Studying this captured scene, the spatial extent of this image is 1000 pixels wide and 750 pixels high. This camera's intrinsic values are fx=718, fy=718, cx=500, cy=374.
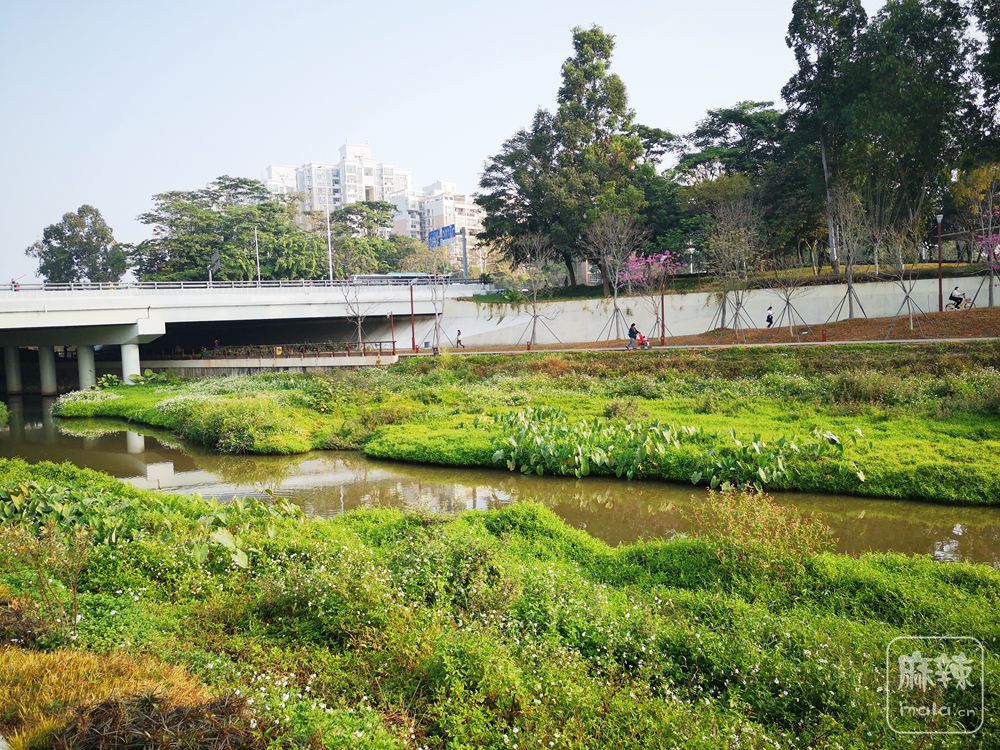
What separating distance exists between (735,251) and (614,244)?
20.5ft

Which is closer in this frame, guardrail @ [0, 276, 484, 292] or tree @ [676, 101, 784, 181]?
guardrail @ [0, 276, 484, 292]

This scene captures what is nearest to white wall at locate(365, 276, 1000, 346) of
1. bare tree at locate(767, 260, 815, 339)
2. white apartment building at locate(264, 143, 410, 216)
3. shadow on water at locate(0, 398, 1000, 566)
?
bare tree at locate(767, 260, 815, 339)

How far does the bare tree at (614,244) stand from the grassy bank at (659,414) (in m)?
9.02

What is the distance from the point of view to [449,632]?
550cm

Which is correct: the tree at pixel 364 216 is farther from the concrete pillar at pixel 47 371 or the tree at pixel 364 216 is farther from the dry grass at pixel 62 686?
the dry grass at pixel 62 686

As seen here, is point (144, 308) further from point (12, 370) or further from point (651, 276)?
point (651, 276)

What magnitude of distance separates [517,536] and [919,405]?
11165mm

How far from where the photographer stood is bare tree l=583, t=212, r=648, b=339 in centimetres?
3431

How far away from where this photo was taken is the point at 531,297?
3803cm

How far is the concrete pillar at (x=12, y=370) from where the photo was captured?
1419 inches

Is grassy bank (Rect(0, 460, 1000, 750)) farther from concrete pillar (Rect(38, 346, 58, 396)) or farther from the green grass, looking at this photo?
concrete pillar (Rect(38, 346, 58, 396))

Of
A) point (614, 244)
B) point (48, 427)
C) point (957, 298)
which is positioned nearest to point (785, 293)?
point (957, 298)

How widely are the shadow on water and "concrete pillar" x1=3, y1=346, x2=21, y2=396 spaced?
710 inches

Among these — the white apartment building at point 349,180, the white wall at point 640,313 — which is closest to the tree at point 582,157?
the white wall at point 640,313
